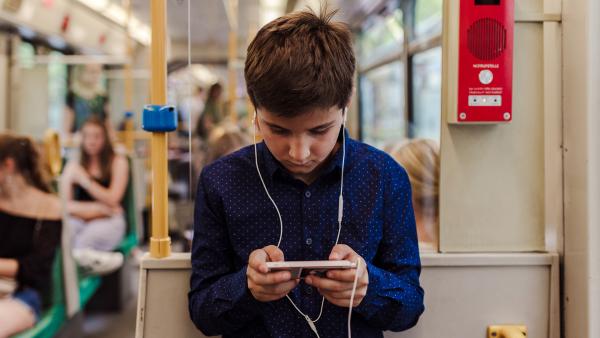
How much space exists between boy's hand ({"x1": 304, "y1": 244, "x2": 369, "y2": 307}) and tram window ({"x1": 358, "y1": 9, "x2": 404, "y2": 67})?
9.34 feet

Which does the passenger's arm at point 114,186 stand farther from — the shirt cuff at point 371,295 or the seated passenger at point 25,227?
the shirt cuff at point 371,295

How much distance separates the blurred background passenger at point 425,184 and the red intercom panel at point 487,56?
0.66 ft

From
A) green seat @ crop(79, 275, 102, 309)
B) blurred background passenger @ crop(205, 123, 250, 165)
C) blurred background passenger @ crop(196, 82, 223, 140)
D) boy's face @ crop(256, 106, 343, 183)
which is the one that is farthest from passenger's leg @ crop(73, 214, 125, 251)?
boy's face @ crop(256, 106, 343, 183)

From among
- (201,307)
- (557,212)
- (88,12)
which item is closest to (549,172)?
(557,212)

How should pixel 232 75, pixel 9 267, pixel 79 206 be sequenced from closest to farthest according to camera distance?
pixel 9 267
pixel 79 206
pixel 232 75

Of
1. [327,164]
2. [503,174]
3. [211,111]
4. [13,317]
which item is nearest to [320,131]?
[327,164]

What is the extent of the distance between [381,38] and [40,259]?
9.42 ft

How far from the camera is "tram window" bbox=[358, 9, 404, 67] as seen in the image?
3876 mm

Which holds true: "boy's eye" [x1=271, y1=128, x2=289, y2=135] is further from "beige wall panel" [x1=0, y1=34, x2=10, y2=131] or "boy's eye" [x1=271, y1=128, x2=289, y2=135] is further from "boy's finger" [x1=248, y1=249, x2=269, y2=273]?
"beige wall panel" [x1=0, y1=34, x2=10, y2=131]

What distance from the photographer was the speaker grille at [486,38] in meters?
1.37

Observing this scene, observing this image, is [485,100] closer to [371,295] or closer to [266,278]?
[371,295]

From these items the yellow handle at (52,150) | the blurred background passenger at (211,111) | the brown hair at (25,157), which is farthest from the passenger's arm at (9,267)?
the blurred background passenger at (211,111)

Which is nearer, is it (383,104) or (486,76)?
(486,76)

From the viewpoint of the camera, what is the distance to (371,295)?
43.8 inches
